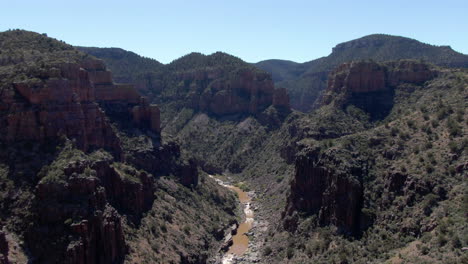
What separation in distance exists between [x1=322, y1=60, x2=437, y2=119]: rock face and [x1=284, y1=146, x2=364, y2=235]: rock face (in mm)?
37610

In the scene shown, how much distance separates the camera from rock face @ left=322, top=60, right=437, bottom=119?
12012 centimetres

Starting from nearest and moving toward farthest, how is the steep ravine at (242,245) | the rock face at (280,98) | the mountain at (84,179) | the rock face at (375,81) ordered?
the mountain at (84,179) → the steep ravine at (242,245) → the rock face at (375,81) → the rock face at (280,98)

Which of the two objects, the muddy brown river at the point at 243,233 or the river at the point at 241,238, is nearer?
the river at the point at 241,238

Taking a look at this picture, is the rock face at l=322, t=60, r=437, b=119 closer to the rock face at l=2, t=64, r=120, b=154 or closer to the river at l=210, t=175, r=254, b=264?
the river at l=210, t=175, r=254, b=264

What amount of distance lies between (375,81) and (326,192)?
5411 centimetres

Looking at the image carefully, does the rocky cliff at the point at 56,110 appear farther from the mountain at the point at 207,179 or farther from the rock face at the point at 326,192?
the rock face at the point at 326,192

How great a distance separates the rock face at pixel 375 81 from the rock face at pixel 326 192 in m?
37.6

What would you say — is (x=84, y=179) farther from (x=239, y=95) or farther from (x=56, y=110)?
(x=239, y=95)

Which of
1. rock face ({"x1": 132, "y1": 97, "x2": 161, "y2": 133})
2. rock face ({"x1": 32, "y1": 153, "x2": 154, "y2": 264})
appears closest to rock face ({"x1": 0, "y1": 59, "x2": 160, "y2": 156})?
rock face ({"x1": 32, "y1": 153, "x2": 154, "y2": 264})

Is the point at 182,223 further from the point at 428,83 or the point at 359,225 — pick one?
the point at 428,83

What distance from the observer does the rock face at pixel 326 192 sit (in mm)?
76500

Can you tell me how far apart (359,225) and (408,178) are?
10.6 metres

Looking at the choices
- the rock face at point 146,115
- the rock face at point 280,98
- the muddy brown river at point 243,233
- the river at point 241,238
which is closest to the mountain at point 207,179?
the rock face at point 146,115

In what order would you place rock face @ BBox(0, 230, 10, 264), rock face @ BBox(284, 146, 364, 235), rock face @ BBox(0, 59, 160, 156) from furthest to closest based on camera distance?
rock face @ BBox(284, 146, 364, 235), rock face @ BBox(0, 59, 160, 156), rock face @ BBox(0, 230, 10, 264)
